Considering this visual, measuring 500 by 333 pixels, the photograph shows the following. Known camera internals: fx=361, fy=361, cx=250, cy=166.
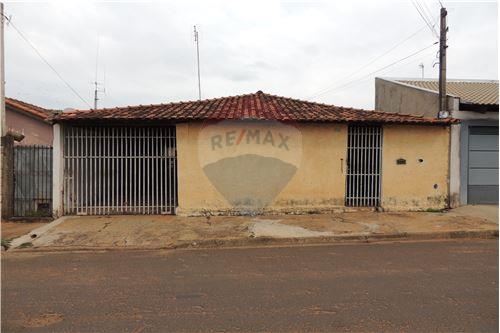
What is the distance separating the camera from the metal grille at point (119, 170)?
30.5 ft

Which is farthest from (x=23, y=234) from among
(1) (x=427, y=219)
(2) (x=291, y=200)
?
(1) (x=427, y=219)

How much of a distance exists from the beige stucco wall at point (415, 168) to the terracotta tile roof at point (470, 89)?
5.62ft

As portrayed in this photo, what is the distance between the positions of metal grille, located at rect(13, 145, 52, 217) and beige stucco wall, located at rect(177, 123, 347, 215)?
11.6 feet

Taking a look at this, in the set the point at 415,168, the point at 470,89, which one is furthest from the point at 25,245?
the point at 470,89

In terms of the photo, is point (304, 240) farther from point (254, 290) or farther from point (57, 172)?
point (57, 172)

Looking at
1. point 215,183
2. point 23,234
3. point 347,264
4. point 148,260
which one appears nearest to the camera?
point 347,264

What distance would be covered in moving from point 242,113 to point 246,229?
127 inches

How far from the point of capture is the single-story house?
30.2 feet

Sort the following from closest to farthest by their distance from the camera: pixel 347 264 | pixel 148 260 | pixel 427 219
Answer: pixel 347 264 < pixel 148 260 < pixel 427 219

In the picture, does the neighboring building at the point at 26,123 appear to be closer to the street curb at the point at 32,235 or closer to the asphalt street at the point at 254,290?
the street curb at the point at 32,235

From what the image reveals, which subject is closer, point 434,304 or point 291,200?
point 434,304

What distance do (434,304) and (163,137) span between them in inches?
289

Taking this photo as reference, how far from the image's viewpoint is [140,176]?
30.8ft

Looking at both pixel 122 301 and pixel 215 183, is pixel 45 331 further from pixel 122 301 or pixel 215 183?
pixel 215 183
